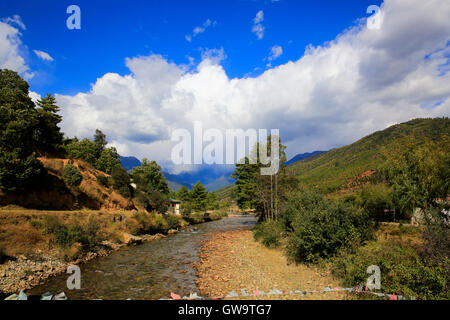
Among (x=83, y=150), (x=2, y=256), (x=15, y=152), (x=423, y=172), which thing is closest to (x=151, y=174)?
(x=83, y=150)

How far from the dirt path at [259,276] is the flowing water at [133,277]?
3.47ft

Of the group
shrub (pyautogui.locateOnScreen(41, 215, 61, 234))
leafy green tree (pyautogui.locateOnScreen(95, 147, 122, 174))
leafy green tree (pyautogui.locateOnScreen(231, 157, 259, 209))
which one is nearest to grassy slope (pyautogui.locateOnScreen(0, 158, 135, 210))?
shrub (pyautogui.locateOnScreen(41, 215, 61, 234))

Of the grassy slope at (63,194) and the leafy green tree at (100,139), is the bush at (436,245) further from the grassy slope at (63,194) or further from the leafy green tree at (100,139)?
the leafy green tree at (100,139)

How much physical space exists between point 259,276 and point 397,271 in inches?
254

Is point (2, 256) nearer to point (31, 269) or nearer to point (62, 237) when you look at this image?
point (31, 269)

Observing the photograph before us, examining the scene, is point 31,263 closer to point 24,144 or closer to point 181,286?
point 181,286

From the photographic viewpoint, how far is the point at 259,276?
38.7 feet

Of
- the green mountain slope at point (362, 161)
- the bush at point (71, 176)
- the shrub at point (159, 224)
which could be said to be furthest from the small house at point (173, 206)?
the green mountain slope at point (362, 161)

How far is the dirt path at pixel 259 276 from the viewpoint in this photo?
9560 mm

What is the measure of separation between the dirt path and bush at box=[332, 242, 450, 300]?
945mm

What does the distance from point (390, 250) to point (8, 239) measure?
2235cm

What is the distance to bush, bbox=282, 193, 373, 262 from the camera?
37.3ft

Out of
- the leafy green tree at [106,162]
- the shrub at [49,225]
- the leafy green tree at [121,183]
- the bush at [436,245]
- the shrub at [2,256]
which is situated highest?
the leafy green tree at [106,162]

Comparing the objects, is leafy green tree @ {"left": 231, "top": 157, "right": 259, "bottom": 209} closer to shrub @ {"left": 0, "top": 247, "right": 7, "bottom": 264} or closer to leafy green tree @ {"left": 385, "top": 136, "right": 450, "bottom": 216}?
leafy green tree @ {"left": 385, "top": 136, "right": 450, "bottom": 216}
